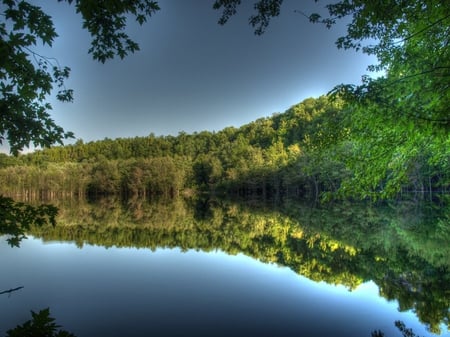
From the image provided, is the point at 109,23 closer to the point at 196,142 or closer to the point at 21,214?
the point at 21,214

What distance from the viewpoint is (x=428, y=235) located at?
18062 mm

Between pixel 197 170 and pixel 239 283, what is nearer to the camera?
pixel 239 283

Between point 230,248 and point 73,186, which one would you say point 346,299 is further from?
point 73,186

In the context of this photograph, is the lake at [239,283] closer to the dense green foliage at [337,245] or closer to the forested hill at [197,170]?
the dense green foliage at [337,245]

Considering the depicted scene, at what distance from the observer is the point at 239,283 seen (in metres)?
11.4

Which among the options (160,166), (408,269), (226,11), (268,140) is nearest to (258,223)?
(408,269)

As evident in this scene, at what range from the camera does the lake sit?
7809mm

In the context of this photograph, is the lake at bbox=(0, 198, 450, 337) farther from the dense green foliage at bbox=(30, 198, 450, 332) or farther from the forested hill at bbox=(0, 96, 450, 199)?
the forested hill at bbox=(0, 96, 450, 199)

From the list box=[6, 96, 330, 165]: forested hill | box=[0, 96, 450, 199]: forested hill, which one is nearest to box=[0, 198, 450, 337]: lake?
box=[0, 96, 450, 199]: forested hill

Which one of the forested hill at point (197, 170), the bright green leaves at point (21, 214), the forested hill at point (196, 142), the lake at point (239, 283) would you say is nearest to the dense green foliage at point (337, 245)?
the lake at point (239, 283)

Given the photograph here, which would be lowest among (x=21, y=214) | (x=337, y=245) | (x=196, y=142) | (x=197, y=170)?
(x=337, y=245)

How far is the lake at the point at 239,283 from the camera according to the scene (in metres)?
7.81

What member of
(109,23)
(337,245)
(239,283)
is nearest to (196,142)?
(337,245)

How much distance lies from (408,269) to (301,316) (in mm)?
5740
